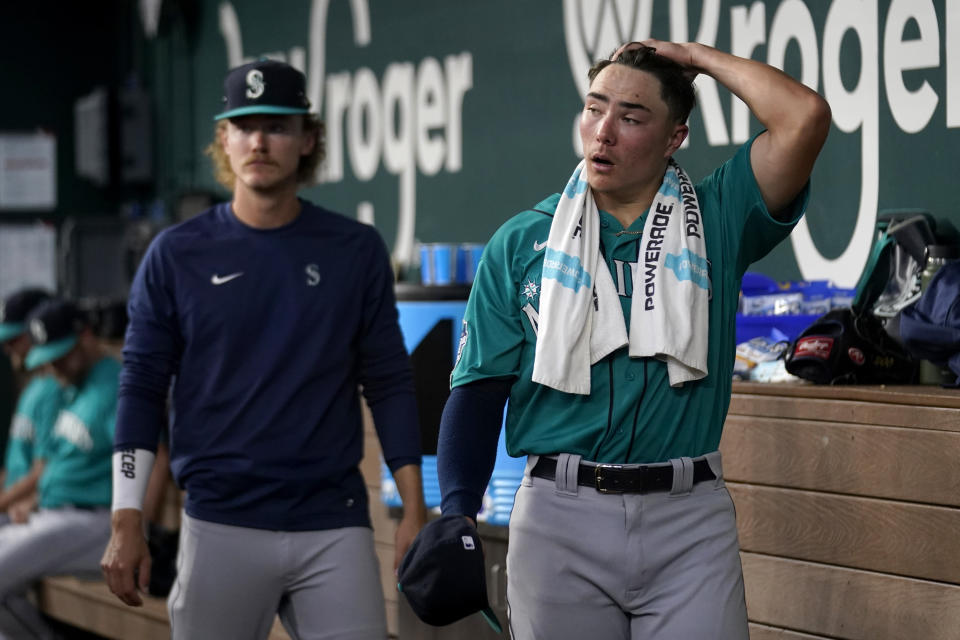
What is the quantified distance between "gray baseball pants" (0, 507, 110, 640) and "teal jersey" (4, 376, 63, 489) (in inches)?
15.4

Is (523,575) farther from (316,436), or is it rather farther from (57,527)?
(57,527)

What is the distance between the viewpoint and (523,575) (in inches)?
82.7

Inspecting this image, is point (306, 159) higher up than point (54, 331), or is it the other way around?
point (306, 159)

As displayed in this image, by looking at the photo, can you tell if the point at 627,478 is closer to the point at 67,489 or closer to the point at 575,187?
the point at 575,187

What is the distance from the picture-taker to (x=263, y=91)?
9.27ft

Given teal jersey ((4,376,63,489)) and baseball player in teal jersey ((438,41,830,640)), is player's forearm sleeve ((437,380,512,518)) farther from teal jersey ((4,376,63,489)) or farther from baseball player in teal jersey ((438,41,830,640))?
teal jersey ((4,376,63,489))

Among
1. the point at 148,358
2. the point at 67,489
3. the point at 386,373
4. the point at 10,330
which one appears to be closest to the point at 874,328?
the point at 386,373

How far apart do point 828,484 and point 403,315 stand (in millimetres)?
1623

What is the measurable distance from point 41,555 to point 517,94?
2435 millimetres

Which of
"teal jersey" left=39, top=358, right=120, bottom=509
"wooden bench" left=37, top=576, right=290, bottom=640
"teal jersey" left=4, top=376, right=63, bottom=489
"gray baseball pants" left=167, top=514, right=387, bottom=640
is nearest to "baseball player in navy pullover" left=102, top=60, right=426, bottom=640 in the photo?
"gray baseball pants" left=167, top=514, right=387, bottom=640

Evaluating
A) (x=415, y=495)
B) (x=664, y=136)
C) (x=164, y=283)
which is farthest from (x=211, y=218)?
(x=664, y=136)

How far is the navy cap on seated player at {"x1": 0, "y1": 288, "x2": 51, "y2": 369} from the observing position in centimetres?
597

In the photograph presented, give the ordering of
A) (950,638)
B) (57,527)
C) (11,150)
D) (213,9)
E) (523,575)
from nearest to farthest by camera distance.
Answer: (523,575) → (950,638) → (57,527) → (213,9) → (11,150)

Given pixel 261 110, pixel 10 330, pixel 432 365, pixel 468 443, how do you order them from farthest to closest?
pixel 10 330 < pixel 432 365 < pixel 261 110 < pixel 468 443
